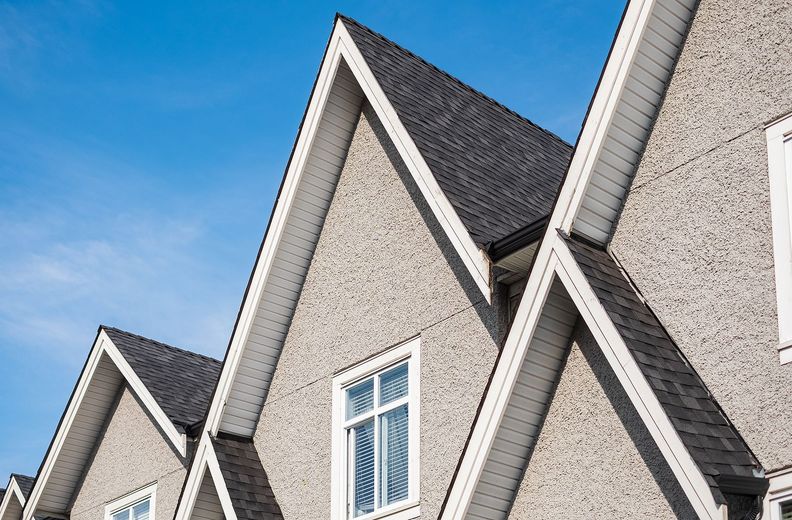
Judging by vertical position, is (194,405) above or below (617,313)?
above

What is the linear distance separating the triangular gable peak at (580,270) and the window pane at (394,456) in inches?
67.0

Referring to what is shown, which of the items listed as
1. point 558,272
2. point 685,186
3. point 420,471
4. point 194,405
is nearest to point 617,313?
point 558,272

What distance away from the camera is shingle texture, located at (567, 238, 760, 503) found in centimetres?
793

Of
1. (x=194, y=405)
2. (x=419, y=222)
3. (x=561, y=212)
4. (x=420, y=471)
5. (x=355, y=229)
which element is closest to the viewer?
(x=561, y=212)

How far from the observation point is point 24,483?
19.5m

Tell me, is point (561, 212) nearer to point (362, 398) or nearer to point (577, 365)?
point (577, 365)

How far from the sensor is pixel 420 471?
11.3 meters

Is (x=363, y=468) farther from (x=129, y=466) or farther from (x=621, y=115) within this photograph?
(x=129, y=466)

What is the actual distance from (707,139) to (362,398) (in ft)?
16.3

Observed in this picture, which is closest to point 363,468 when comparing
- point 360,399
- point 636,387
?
point 360,399

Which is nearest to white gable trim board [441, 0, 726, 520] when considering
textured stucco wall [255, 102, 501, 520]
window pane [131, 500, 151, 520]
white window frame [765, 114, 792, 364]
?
textured stucco wall [255, 102, 501, 520]

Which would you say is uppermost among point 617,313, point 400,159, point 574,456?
point 400,159

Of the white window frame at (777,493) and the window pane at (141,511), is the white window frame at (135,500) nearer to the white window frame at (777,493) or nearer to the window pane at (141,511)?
the window pane at (141,511)

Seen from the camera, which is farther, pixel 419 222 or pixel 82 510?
pixel 82 510
